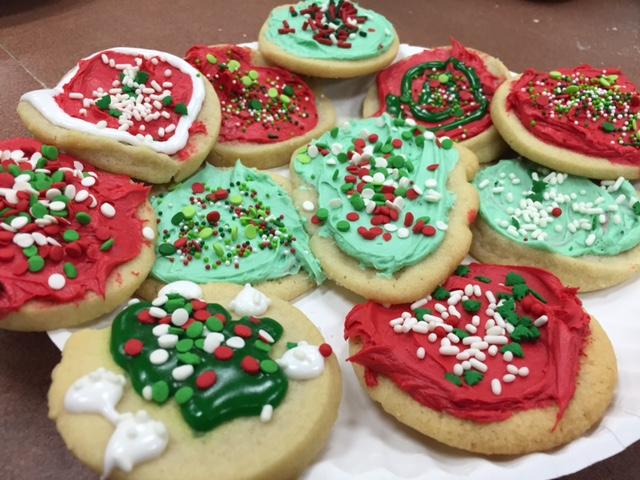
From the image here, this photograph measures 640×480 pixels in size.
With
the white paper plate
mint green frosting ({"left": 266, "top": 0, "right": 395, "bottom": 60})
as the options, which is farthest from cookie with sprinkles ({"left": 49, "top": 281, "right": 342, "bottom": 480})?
mint green frosting ({"left": 266, "top": 0, "right": 395, "bottom": 60})

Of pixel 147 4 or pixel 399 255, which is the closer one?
pixel 399 255

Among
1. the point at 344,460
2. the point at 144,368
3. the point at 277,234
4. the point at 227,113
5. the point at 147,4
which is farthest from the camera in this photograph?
the point at 147,4

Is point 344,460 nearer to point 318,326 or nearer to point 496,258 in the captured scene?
point 318,326

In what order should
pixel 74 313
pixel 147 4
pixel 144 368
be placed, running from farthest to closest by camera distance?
pixel 147 4 → pixel 74 313 → pixel 144 368

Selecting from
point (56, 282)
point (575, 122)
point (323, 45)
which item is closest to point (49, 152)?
point (56, 282)

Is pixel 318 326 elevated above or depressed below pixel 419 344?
below

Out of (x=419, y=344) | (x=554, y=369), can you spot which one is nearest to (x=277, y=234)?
(x=419, y=344)

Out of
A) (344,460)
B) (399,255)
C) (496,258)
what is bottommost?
(344,460)
